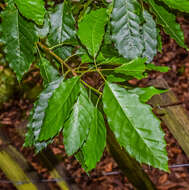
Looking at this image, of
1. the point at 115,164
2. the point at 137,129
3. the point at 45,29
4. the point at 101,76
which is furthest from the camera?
the point at 115,164

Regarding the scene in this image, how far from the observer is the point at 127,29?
64 cm

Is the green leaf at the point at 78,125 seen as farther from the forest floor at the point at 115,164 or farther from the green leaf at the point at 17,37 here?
the forest floor at the point at 115,164

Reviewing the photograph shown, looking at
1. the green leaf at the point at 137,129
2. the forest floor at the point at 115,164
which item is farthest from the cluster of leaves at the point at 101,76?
the forest floor at the point at 115,164

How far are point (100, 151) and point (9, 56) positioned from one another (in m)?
0.37

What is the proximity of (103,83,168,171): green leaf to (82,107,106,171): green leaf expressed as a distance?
0.21ft

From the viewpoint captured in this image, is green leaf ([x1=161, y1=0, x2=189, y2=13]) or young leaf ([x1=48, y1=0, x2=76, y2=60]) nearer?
green leaf ([x1=161, y1=0, x2=189, y2=13])

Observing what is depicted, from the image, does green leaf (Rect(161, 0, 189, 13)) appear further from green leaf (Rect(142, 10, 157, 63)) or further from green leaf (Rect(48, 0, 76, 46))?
green leaf (Rect(48, 0, 76, 46))

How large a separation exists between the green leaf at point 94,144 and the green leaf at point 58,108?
83 mm

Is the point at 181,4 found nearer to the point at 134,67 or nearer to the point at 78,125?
the point at 134,67

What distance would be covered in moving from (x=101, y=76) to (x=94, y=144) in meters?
0.18

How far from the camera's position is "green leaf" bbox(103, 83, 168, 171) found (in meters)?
0.49

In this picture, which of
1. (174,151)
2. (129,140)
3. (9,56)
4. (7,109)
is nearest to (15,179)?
(9,56)

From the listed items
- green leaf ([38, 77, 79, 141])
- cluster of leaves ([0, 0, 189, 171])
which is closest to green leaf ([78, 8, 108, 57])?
cluster of leaves ([0, 0, 189, 171])

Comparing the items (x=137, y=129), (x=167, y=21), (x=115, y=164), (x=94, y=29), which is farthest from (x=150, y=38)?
(x=115, y=164)
